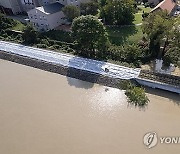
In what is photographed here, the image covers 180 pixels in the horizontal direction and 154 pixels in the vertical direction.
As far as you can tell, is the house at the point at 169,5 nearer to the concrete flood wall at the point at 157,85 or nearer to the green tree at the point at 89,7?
the green tree at the point at 89,7

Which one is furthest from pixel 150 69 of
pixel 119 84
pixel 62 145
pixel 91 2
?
pixel 91 2

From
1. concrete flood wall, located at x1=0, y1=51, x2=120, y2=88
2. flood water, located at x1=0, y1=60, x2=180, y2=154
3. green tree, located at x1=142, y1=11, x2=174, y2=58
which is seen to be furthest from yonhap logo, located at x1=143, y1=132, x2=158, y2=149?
green tree, located at x1=142, y1=11, x2=174, y2=58

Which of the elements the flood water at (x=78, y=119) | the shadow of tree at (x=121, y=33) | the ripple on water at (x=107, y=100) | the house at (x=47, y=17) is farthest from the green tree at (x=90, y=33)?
the house at (x=47, y=17)

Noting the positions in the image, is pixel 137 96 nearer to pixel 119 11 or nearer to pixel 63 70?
pixel 63 70

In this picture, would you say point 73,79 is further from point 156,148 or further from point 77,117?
point 156,148

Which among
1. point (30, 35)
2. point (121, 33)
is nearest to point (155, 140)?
point (121, 33)

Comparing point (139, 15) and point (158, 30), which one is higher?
point (158, 30)

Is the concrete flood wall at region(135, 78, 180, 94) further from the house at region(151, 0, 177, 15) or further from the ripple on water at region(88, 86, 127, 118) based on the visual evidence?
the house at region(151, 0, 177, 15)
